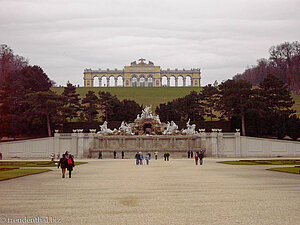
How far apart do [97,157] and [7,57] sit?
45.7m

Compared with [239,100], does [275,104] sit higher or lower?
lower

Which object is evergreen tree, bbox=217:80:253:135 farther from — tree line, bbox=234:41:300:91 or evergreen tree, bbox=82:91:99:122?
tree line, bbox=234:41:300:91

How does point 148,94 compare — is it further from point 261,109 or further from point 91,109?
point 261,109

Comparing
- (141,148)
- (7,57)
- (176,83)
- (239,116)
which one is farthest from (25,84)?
(176,83)

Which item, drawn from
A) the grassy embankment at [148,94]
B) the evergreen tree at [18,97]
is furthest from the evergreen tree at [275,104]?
the evergreen tree at [18,97]

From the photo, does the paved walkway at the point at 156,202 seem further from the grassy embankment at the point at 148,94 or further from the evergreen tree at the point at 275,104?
the grassy embankment at the point at 148,94

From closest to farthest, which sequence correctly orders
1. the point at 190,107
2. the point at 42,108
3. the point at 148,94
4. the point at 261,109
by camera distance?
the point at 261,109 → the point at 42,108 → the point at 190,107 → the point at 148,94

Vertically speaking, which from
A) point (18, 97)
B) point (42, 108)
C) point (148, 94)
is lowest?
point (42, 108)

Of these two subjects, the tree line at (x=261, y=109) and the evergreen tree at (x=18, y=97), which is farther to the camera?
the evergreen tree at (x=18, y=97)

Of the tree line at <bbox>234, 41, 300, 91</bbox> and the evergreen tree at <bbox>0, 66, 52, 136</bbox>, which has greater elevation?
the tree line at <bbox>234, 41, 300, 91</bbox>

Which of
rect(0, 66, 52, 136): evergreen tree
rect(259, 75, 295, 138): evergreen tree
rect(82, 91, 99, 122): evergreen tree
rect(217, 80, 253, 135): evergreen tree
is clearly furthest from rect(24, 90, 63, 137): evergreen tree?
rect(259, 75, 295, 138): evergreen tree

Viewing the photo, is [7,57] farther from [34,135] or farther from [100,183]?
[100,183]

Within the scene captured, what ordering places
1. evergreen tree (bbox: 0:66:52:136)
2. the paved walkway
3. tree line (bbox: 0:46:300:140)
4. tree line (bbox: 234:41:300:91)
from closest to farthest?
the paved walkway < tree line (bbox: 0:46:300:140) < evergreen tree (bbox: 0:66:52:136) < tree line (bbox: 234:41:300:91)

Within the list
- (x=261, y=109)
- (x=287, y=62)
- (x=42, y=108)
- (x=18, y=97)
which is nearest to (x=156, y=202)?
(x=261, y=109)
